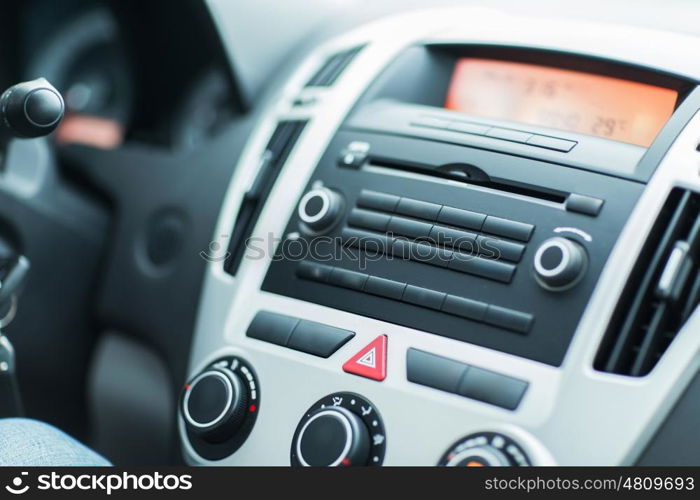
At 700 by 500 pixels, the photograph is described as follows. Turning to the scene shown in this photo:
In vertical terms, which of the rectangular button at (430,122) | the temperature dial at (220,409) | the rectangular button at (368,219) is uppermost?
the rectangular button at (430,122)

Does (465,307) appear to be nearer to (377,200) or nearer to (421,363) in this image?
(421,363)

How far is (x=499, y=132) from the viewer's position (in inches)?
45.2

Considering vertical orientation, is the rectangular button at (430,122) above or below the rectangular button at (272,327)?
above

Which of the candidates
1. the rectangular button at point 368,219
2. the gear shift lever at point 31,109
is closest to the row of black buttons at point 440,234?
the rectangular button at point 368,219

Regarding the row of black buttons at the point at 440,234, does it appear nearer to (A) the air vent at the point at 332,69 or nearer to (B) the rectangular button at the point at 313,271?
(B) the rectangular button at the point at 313,271

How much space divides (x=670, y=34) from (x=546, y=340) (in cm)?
51

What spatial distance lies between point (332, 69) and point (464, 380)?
650 millimetres

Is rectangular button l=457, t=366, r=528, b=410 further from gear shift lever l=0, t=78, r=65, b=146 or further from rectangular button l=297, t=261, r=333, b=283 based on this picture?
gear shift lever l=0, t=78, r=65, b=146

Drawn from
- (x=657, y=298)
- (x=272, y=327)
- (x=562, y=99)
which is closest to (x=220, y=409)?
(x=272, y=327)

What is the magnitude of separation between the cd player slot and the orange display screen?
19cm

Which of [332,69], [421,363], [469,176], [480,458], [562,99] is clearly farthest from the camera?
[332,69]

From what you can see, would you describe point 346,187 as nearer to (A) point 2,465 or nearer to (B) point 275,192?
(B) point 275,192

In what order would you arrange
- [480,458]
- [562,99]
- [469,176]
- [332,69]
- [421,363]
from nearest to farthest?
[480,458]
[421,363]
[469,176]
[562,99]
[332,69]

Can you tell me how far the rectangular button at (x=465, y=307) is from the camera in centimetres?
102
